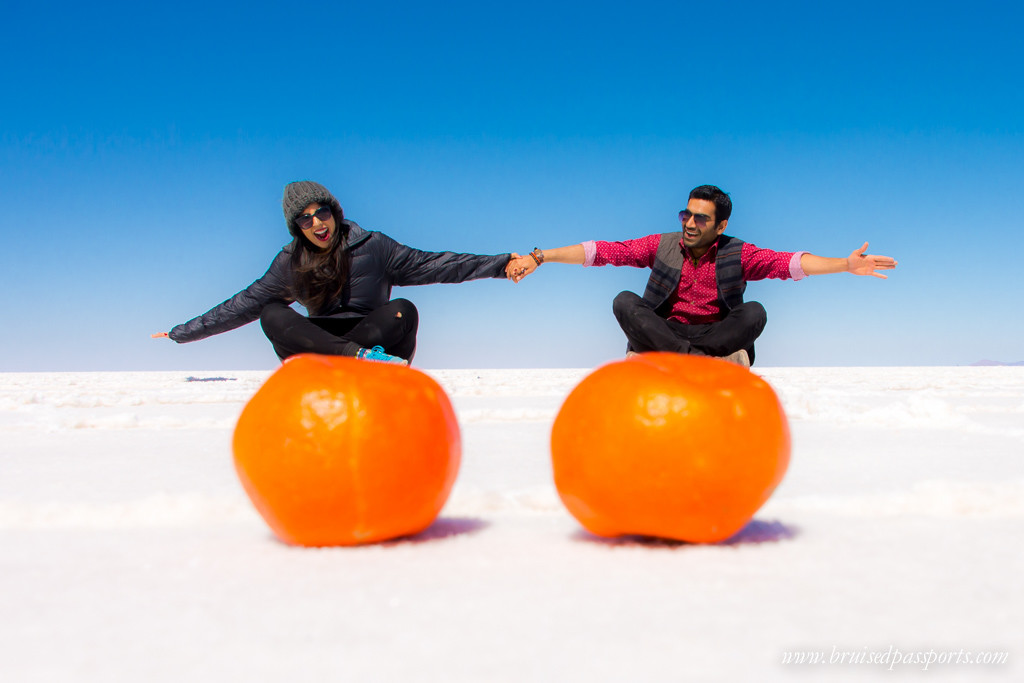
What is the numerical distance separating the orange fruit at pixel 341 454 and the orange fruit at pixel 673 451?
13.8 inches

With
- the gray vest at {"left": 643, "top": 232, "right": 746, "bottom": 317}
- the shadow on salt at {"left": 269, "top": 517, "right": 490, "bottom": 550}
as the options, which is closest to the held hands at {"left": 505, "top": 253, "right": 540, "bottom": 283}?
the gray vest at {"left": 643, "top": 232, "right": 746, "bottom": 317}

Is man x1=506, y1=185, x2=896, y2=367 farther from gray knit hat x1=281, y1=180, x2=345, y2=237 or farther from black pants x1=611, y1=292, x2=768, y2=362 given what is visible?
gray knit hat x1=281, y1=180, x2=345, y2=237

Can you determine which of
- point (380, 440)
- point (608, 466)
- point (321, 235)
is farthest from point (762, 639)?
point (321, 235)

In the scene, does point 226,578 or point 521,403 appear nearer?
point 226,578

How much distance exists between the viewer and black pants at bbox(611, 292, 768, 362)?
3.83 meters

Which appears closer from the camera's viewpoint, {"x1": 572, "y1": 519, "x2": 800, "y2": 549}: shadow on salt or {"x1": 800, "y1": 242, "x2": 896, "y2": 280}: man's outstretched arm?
{"x1": 572, "y1": 519, "x2": 800, "y2": 549}: shadow on salt

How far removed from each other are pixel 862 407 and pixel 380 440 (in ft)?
15.6

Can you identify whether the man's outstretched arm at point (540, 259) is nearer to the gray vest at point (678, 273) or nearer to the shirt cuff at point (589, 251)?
the shirt cuff at point (589, 251)

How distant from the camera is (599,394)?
5.29 feet

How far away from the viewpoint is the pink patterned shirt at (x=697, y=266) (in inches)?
156

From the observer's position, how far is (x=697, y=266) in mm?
4020

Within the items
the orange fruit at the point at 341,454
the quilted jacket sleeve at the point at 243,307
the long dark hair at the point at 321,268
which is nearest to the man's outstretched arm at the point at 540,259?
the long dark hair at the point at 321,268

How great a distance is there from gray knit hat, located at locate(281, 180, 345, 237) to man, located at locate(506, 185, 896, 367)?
1158mm

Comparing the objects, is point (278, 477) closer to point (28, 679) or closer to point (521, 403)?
point (28, 679)
